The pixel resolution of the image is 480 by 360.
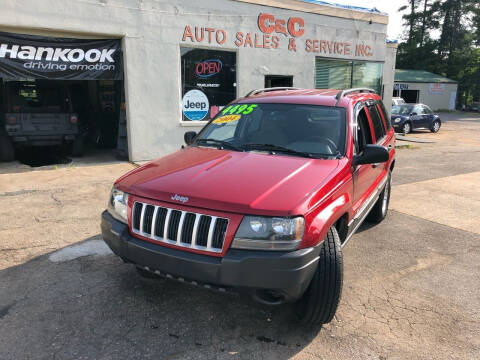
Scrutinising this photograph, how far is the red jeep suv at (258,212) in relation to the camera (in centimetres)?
253

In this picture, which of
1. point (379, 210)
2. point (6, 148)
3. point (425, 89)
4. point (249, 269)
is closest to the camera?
point (249, 269)

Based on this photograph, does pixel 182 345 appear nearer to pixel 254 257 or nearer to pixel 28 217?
pixel 254 257

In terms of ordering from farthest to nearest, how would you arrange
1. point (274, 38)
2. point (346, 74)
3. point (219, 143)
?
point (346, 74) < point (274, 38) < point (219, 143)

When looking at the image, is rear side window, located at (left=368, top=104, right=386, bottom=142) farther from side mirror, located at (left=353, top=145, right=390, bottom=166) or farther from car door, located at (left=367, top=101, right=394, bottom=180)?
side mirror, located at (left=353, top=145, right=390, bottom=166)

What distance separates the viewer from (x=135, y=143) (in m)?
9.40

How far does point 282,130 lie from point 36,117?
784 cm

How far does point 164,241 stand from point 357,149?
2.09 metres

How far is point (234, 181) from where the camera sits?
9.46 feet

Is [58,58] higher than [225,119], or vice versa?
[58,58]

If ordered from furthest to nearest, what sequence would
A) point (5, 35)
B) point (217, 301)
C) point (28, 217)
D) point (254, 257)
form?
point (5, 35), point (28, 217), point (217, 301), point (254, 257)

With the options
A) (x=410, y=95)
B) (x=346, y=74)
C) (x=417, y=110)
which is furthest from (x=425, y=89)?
(x=346, y=74)

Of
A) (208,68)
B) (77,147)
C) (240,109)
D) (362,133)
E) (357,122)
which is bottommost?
(77,147)

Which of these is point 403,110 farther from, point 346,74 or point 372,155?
point 372,155

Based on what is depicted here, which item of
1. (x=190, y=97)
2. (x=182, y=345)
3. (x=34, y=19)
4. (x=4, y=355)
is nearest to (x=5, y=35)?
(x=34, y=19)
